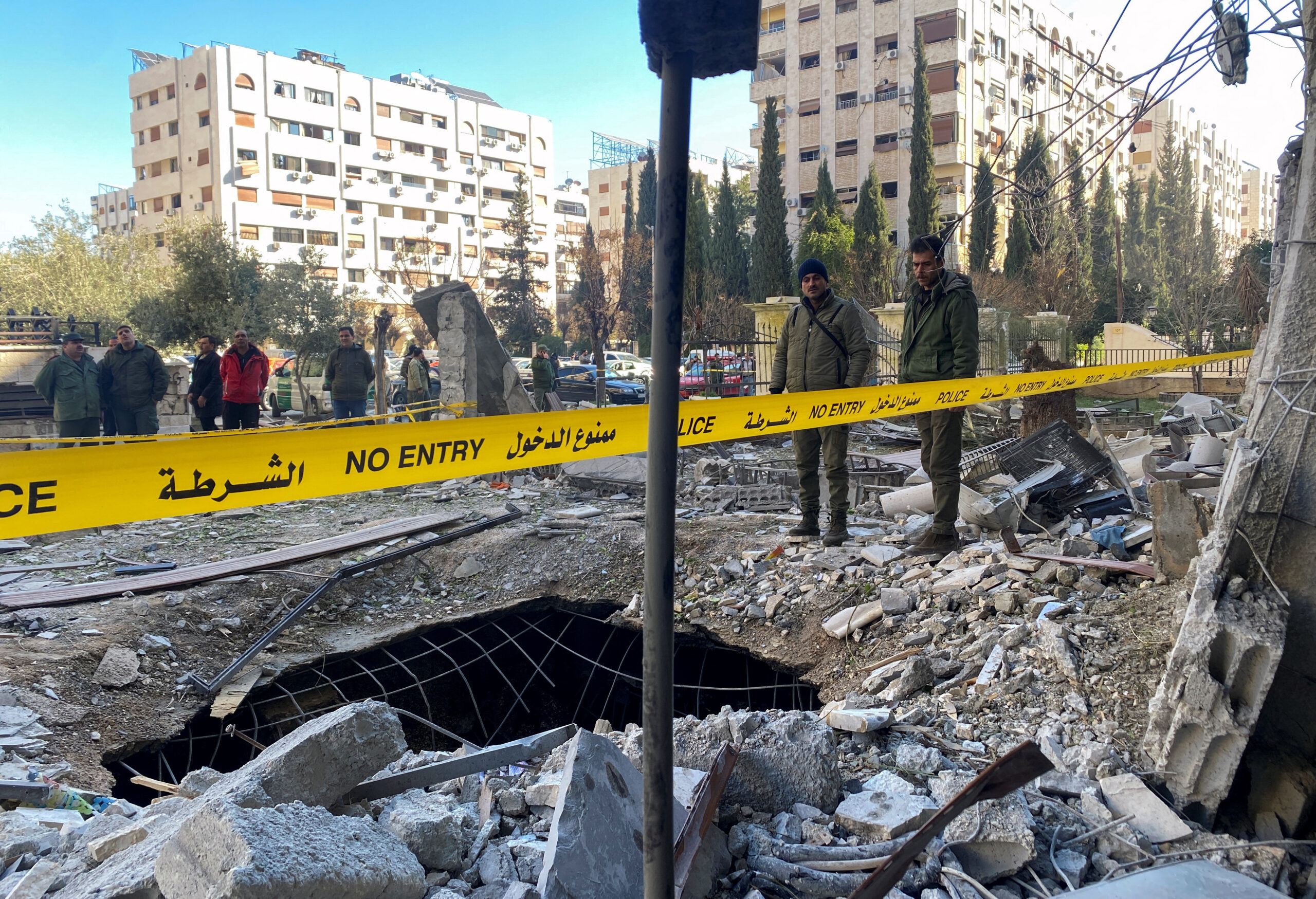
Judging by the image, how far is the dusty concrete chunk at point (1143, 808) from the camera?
2.74 metres

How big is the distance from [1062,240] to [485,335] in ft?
85.8

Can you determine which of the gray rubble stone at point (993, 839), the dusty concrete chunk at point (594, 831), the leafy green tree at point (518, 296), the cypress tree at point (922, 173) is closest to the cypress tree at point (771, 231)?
the cypress tree at point (922, 173)

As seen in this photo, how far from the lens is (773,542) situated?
261 inches

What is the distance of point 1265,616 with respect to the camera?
298 centimetres

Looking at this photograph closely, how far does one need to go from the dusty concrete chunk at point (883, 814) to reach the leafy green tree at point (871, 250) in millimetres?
26552

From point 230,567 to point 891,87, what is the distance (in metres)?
44.0

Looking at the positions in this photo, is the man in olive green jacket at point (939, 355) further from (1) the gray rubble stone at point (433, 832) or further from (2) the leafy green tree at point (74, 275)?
(2) the leafy green tree at point (74, 275)

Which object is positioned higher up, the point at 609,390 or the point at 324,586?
the point at 609,390

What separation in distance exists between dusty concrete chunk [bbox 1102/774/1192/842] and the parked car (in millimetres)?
15271

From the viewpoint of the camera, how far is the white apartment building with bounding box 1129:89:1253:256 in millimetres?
58031

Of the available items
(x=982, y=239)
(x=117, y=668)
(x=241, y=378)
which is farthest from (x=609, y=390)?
(x=982, y=239)

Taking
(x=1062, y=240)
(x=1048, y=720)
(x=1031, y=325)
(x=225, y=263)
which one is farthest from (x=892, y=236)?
(x=1048, y=720)

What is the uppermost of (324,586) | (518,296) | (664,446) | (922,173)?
(922,173)

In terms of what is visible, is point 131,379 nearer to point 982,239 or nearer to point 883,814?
point 883,814
